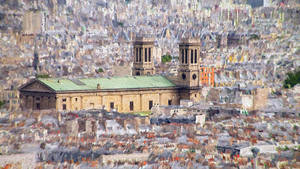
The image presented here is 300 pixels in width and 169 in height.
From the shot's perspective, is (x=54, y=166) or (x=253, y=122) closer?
(x=54, y=166)

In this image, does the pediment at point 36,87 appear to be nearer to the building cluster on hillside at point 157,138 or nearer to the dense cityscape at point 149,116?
the dense cityscape at point 149,116

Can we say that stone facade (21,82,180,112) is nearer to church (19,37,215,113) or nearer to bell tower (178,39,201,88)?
church (19,37,215,113)

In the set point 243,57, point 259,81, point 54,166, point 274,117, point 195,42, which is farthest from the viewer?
point 243,57

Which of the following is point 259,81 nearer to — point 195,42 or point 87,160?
point 195,42

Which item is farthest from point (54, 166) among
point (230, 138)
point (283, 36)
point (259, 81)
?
point (283, 36)

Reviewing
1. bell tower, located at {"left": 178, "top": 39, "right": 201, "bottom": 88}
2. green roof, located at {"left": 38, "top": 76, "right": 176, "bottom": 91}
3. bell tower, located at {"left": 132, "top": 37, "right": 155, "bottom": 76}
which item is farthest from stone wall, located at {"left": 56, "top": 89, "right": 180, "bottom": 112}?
bell tower, located at {"left": 132, "top": 37, "right": 155, "bottom": 76}
